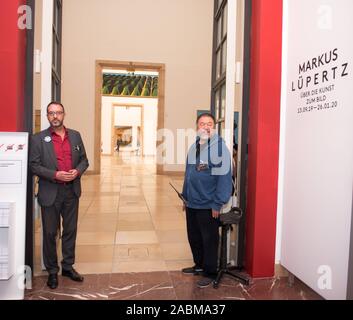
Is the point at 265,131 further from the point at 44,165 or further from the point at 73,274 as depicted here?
the point at 73,274

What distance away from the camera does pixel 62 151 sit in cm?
313

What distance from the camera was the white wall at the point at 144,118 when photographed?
1952cm

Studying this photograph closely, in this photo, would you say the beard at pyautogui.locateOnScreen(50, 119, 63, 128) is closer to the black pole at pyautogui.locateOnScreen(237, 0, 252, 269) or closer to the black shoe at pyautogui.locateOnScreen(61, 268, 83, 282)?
the black shoe at pyautogui.locateOnScreen(61, 268, 83, 282)

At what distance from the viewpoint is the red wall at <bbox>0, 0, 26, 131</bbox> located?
9.55ft

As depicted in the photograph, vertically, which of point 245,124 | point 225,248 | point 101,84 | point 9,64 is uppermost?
point 101,84

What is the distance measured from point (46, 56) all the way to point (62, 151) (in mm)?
915

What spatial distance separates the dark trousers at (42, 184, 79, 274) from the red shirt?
180 millimetres

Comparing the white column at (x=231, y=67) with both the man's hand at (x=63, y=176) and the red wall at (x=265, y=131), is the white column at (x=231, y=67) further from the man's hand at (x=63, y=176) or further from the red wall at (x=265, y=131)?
the man's hand at (x=63, y=176)

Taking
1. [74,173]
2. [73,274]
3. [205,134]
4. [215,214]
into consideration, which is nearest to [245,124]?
[205,134]

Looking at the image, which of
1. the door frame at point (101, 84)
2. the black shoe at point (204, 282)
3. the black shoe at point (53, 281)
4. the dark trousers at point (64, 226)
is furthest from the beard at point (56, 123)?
the door frame at point (101, 84)

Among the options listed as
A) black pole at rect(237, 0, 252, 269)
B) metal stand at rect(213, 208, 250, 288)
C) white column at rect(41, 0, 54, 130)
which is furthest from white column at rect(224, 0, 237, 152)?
white column at rect(41, 0, 54, 130)

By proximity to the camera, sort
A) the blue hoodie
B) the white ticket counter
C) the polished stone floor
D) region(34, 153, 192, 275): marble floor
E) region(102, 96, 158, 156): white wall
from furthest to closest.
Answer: region(102, 96, 158, 156): white wall, region(34, 153, 192, 275): marble floor, the blue hoodie, the polished stone floor, the white ticket counter

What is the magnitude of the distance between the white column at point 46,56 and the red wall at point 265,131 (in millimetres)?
1934
